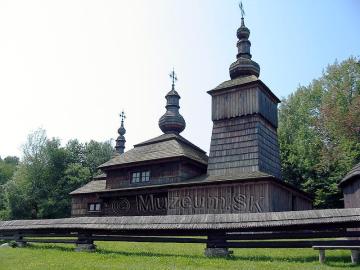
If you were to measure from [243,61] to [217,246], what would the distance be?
16.3m

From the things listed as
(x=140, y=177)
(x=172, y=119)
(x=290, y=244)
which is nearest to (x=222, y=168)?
(x=140, y=177)

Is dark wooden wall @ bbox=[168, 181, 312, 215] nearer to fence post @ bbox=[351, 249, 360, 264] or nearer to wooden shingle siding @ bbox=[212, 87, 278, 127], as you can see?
wooden shingle siding @ bbox=[212, 87, 278, 127]

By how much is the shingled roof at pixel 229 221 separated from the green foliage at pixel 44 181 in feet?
82.2

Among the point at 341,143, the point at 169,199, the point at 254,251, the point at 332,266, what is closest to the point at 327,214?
the point at 332,266

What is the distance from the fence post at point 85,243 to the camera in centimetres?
1541

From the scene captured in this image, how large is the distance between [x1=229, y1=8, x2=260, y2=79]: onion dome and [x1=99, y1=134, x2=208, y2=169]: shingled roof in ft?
19.4

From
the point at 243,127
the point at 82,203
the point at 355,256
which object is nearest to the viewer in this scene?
the point at 355,256

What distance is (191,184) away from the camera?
23016mm

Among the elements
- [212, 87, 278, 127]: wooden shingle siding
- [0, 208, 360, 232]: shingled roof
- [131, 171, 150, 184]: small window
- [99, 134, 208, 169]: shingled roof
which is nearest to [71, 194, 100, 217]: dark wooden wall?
[99, 134, 208, 169]: shingled roof

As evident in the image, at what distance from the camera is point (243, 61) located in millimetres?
26453

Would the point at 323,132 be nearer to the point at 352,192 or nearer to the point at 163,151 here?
the point at 163,151

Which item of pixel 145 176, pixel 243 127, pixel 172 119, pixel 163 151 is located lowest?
pixel 145 176

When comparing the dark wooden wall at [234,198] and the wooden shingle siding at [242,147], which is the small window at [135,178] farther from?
the wooden shingle siding at [242,147]

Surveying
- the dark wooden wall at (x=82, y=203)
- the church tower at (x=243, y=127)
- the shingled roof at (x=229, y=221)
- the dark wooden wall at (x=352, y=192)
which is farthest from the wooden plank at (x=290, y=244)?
the dark wooden wall at (x=82, y=203)
